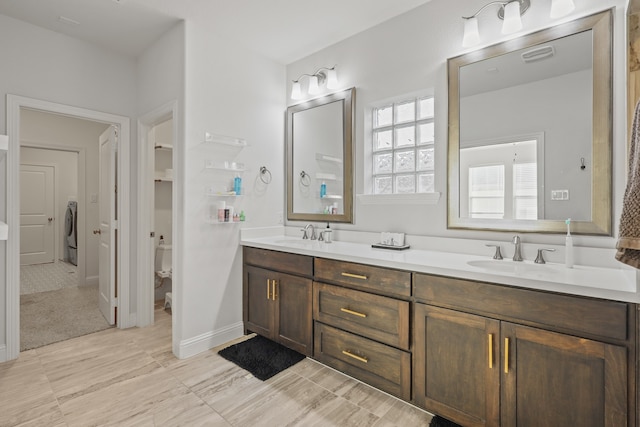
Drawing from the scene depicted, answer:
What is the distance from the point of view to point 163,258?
12.2ft

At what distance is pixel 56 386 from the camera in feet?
6.83

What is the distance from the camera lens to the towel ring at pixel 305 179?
3.10 metres

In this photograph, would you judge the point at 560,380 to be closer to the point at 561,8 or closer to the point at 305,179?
the point at 561,8

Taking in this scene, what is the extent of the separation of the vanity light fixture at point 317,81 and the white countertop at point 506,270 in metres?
1.46

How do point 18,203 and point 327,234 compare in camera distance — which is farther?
point 327,234

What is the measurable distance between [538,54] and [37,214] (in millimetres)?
8252

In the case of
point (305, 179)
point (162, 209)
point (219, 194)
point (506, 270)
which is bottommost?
point (506, 270)

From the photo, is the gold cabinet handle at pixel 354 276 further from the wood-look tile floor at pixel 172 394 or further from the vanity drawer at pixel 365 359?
the wood-look tile floor at pixel 172 394

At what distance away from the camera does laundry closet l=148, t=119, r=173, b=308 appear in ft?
12.3

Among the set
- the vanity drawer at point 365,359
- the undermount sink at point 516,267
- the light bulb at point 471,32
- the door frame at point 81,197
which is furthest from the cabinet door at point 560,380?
the door frame at point 81,197

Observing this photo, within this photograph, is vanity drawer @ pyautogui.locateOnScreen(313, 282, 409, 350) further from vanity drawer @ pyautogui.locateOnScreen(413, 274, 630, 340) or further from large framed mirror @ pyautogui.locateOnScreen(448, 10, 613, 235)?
large framed mirror @ pyautogui.locateOnScreen(448, 10, 613, 235)

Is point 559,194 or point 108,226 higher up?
point 559,194

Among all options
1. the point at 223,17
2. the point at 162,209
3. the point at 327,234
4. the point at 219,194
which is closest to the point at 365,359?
the point at 327,234

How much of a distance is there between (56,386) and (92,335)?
88 centimetres
